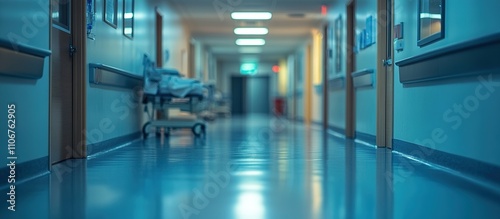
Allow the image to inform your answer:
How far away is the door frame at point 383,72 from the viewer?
5941mm

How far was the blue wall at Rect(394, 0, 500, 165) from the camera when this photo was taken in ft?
10.6

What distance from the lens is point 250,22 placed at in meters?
12.0

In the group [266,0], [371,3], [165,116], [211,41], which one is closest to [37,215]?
[371,3]

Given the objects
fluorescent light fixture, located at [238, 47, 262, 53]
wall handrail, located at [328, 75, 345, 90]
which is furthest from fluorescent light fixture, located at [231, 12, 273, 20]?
fluorescent light fixture, located at [238, 47, 262, 53]

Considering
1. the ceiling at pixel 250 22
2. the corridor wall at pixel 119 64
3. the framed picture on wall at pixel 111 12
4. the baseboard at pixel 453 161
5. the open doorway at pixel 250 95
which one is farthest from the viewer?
the open doorway at pixel 250 95

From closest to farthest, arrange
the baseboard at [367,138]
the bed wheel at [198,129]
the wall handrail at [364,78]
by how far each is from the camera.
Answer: the baseboard at [367,138] < the wall handrail at [364,78] < the bed wheel at [198,129]

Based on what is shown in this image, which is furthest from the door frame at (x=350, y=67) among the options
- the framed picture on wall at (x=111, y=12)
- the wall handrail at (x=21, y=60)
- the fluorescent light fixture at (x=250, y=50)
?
the fluorescent light fixture at (x=250, y=50)

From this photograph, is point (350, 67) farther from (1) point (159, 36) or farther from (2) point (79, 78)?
(2) point (79, 78)

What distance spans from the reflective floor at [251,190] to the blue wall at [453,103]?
0.27 metres

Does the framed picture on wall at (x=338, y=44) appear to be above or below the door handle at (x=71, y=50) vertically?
above

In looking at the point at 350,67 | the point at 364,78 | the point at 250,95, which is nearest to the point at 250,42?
the point at 350,67

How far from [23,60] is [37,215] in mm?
1245

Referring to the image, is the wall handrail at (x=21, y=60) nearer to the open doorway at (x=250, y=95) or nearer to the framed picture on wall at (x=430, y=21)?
the framed picture on wall at (x=430, y=21)

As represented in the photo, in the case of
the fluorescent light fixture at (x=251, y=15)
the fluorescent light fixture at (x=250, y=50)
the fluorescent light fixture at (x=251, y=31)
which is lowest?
the fluorescent light fixture at (x=251, y=15)
